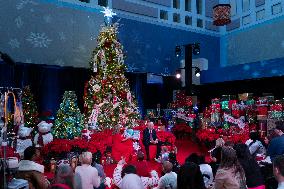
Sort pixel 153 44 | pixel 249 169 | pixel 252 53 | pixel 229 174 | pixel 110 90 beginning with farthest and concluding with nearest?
pixel 252 53, pixel 153 44, pixel 110 90, pixel 249 169, pixel 229 174

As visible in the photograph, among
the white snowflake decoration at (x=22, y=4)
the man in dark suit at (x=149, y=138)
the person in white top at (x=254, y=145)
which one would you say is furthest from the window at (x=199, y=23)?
the person in white top at (x=254, y=145)

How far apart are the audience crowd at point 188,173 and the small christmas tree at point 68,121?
6488 millimetres

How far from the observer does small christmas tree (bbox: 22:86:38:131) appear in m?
14.2

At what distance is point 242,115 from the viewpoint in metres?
17.7

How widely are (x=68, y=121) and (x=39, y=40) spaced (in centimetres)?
451

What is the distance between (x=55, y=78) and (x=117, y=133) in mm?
5205

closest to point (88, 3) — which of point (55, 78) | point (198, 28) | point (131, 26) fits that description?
point (131, 26)

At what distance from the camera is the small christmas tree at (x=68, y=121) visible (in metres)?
13.7

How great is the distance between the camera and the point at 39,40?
53.1 ft

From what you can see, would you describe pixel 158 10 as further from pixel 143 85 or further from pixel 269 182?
pixel 269 182

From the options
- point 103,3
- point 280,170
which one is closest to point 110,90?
point 103,3

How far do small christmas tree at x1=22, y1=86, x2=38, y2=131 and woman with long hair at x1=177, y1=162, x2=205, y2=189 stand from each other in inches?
434

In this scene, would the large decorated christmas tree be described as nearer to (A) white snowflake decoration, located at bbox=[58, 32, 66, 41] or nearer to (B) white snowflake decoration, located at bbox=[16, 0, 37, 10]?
(A) white snowflake decoration, located at bbox=[58, 32, 66, 41]

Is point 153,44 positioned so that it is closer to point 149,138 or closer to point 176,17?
point 176,17
